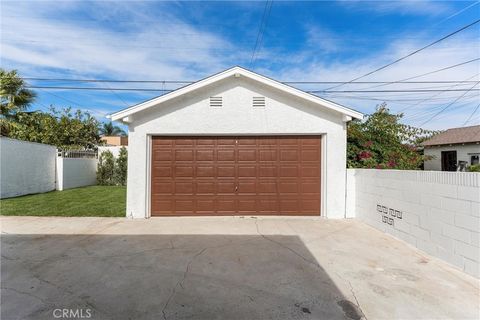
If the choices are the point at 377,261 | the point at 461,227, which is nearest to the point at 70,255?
the point at 377,261

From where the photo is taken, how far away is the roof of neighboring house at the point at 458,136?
53.8 ft

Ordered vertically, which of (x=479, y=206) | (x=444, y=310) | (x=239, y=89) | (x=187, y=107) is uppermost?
(x=239, y=89)

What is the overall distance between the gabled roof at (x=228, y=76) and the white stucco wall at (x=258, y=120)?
0.24 metres

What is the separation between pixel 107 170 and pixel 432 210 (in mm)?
16450

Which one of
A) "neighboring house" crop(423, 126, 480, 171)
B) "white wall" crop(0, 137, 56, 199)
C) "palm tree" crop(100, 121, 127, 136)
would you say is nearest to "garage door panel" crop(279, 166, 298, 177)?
→ "white wall" crop(0, 137, 56, 199)

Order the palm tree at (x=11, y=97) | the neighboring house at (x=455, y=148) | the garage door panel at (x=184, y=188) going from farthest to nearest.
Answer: the neighboring house at (x=455, y=148)
the palm tree at (x=11, y=97)
the garage door panel at (x=184, y=188)

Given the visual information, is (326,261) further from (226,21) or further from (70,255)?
(226,21)

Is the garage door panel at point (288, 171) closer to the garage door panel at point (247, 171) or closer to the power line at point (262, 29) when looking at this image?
the garage door panel at point (247, 171)

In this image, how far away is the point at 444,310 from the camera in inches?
116

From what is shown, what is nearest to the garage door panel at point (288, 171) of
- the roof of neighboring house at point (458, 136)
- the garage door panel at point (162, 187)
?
the garage door panel at point (162, 187)

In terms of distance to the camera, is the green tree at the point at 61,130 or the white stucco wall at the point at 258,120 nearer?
the white stucco wall at the point at 258,120

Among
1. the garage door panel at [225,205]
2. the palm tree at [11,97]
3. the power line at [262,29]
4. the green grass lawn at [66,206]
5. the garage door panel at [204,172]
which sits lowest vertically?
the green grass lawn at [66,206]

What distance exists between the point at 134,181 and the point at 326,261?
18.9 feet

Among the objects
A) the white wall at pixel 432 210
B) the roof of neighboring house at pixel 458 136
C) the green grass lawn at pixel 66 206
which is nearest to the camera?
the white wall at pixel 432 210
